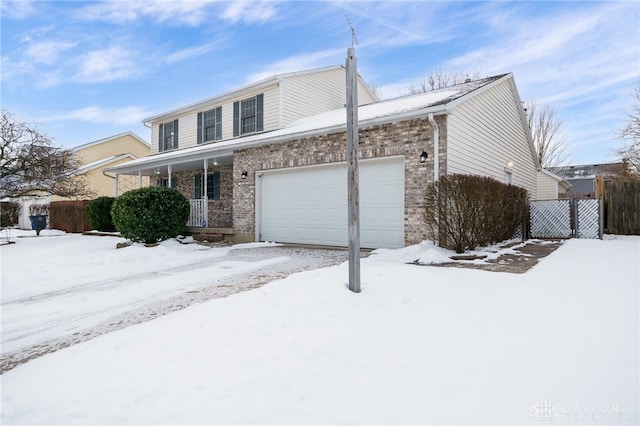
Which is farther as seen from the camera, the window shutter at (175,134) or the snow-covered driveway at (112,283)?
the window shutter at (175,134)

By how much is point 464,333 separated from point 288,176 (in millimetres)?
8061

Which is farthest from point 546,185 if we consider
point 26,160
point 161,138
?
point 26,160

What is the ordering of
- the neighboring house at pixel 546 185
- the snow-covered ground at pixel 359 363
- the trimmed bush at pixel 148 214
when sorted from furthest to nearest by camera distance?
the neighboring house at pixel 546 185 < the trimmed bush at pixel 148 214 < the snow-covered ground at pixel 359 363

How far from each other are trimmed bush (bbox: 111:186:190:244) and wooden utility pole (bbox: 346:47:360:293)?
7686mm

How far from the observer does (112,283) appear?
5.91 metres

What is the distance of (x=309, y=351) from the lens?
2.87 metres

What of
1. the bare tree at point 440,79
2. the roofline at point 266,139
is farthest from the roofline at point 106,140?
the bare tree at point 440,79

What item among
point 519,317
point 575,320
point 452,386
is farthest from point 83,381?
point 575,320

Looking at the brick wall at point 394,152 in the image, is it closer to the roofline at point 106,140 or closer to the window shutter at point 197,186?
the window shutter at point 197,186

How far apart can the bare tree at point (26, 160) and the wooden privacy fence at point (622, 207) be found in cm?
2049

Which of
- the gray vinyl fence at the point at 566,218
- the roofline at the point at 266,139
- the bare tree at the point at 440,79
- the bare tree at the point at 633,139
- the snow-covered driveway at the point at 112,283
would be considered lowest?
the snow-covered driveway at the point at 112,283

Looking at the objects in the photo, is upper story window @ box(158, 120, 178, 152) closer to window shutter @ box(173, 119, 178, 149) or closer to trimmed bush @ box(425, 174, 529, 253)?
window shutter @ box(173, 119, 178, 149)

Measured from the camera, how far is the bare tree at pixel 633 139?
1778cm

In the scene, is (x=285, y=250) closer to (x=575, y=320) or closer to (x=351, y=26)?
(x=351, y=26)
